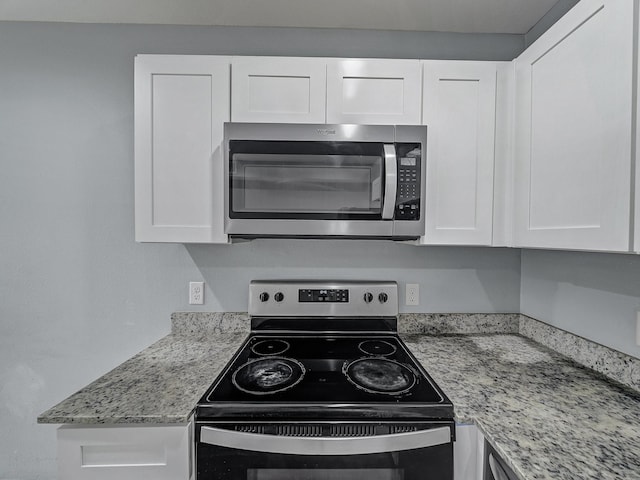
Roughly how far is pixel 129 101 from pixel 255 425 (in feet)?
5.58

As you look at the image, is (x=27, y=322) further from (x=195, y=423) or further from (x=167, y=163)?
(x=195, y=423)

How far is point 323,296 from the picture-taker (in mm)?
1726

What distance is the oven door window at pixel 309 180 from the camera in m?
1.38

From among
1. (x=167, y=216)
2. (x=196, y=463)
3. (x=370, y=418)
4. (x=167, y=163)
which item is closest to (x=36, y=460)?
(x=196, y=463)

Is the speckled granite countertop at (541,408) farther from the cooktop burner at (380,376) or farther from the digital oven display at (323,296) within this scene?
the digital oven display at (323,296)

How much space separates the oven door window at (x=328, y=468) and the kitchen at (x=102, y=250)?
0.86 metres

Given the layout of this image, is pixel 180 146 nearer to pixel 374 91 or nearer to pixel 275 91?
pixel 275 91

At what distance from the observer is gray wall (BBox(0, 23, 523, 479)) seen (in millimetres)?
1766

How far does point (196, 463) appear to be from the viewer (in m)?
1.04

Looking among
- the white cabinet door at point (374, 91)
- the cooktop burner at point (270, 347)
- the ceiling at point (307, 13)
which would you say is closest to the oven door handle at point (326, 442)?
the cooktop burner at point (270, 347)

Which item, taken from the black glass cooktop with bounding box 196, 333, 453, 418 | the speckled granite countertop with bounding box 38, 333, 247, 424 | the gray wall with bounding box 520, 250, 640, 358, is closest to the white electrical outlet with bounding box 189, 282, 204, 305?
the speckled granite countertop with bounding box 38, 333, 247, 424

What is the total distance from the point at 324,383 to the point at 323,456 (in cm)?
24

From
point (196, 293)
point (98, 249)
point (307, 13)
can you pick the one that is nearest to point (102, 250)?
point (98, 249)

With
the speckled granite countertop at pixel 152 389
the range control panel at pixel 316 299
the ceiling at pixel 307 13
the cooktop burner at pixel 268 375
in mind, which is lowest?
the speckled granite countertop at pixel 152 389
